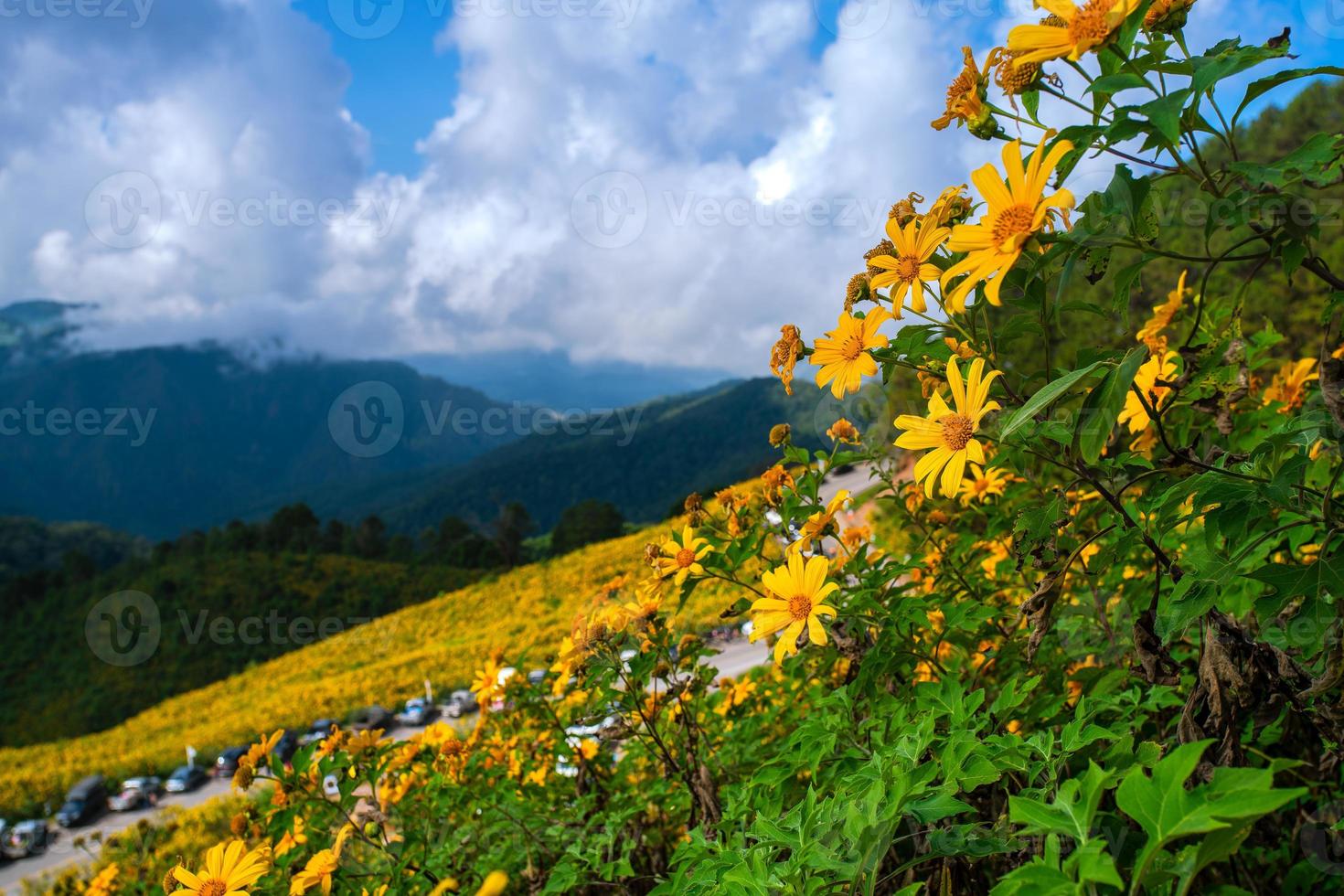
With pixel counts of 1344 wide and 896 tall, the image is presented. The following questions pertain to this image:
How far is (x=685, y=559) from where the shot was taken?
5.08 ft

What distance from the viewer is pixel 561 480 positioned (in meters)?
84.5

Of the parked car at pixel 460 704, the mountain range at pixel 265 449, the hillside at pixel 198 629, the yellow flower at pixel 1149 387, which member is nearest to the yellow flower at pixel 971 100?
the yellow flower at pixel 1149 387

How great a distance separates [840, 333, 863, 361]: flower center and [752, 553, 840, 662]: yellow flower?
34 centimetres

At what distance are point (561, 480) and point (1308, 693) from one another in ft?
278

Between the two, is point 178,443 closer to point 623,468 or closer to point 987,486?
point 623,468

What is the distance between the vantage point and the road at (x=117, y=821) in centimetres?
895

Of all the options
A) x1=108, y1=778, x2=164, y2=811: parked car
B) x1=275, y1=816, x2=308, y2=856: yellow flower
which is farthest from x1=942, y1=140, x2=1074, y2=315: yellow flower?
x1=108, y1=778, x2=164, y2=811: parked car

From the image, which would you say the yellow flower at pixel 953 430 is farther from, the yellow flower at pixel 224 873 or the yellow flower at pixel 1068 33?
the yellow flower at pixel 224 873

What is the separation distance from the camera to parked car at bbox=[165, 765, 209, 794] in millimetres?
11422

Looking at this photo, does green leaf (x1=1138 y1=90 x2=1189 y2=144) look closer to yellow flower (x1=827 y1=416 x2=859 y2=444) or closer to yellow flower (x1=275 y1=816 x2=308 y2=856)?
yellow flower (x1=827 y1=416 x2=859 y2=444)

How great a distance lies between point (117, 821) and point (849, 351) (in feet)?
48.0

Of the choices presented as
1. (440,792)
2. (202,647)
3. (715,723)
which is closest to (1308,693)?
(715,723)

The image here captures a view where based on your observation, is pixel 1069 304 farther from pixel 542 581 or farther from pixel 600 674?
pixel 542 581

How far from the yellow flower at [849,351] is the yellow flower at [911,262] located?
66 millimetres
